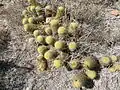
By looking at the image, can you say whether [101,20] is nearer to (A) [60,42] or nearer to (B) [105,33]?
(B) [105,33]

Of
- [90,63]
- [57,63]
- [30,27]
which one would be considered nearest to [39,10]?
[30,27]

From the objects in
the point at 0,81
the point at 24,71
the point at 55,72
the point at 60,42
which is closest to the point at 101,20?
the point at 60,42

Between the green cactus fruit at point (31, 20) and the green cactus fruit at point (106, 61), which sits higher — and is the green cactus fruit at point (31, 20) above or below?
above

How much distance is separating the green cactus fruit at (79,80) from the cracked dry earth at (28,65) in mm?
72

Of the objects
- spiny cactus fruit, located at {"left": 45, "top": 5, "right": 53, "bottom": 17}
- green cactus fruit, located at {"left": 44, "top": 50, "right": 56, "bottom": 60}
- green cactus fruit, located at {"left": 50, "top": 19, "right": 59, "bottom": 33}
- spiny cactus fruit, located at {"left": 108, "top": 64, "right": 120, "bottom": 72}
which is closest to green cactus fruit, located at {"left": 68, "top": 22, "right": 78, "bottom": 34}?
green cactus fruit, located at {"left": 50, "top": 19, "right": 59, "bottom": 33}

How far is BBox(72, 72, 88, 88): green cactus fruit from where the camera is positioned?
266 cm

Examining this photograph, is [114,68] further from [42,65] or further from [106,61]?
[42,65]

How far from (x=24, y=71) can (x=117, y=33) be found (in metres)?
1.16

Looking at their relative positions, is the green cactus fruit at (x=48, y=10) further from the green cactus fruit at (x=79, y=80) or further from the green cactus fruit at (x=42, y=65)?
the green cactus fruit at (x=79, y=80)

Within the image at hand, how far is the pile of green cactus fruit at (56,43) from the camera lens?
272 cm

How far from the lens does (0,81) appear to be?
9.21 feet

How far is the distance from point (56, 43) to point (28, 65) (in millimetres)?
433

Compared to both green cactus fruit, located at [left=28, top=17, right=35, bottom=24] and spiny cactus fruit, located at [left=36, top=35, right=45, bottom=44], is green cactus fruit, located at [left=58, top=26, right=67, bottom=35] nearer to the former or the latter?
spiny cactus fruit, located at [left=36, top=35, right=45, bottom=44]

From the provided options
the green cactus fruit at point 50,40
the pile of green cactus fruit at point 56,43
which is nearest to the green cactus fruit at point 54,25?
the pile of green cactus fruit at point 56,43
